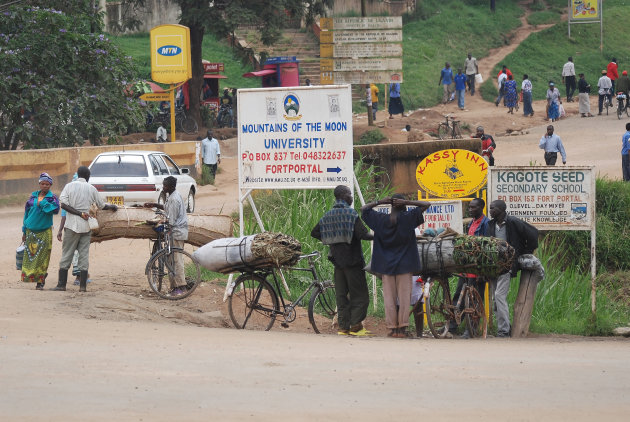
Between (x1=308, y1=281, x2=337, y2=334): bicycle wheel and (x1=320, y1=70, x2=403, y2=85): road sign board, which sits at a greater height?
(x1=320, y1=70, x2=403, y2=85): road sign board

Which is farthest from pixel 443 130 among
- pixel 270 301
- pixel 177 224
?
pixel 270 301

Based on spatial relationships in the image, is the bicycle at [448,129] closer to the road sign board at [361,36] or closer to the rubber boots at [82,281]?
the road sign board at [361,36]

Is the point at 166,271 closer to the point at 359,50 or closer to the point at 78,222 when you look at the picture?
the point at 78,222

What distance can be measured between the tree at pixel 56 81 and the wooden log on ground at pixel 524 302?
58.2 feet

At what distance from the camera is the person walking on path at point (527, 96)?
37.6m

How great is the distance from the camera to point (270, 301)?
1268cm

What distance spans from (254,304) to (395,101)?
2743cm

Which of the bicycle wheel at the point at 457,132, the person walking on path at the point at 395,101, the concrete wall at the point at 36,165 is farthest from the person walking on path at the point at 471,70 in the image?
the concrete wall at the point at 36,165

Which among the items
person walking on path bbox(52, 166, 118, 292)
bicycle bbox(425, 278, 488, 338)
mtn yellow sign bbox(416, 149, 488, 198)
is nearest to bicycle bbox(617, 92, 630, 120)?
mtn yellow sign bbox(416, 149, 488, 198)

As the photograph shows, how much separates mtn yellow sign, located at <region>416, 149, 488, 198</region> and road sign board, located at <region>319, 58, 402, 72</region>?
1990cm

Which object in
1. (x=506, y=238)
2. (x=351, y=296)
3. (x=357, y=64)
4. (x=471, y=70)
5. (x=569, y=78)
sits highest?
(x=471, y=70)

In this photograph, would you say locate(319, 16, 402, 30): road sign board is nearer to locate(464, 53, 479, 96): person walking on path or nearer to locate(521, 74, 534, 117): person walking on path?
locate(521, 74, 534, 117): person walking on path

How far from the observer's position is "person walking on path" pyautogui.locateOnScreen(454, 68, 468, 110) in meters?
39.9

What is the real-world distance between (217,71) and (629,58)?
20482mm
